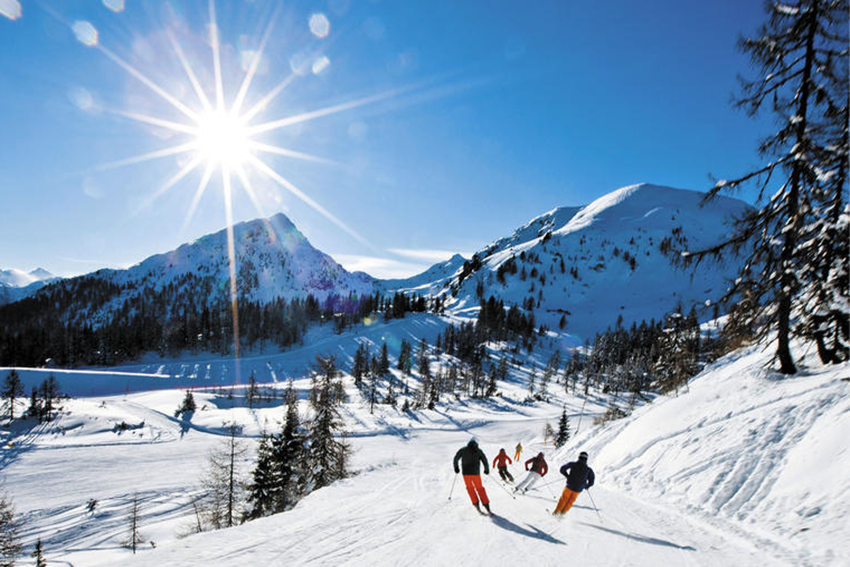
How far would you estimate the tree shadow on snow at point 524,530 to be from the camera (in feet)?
20.4

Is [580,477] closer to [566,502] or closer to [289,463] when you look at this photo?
[566,502]

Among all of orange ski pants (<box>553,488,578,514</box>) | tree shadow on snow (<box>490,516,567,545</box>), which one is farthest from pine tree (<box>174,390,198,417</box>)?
orange ski pants (<box>553,488,578,514</box>)

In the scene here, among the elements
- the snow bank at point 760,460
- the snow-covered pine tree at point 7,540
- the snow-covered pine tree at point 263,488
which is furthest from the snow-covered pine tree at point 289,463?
the snow bank at point 760,460

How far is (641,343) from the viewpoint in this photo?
116 meters

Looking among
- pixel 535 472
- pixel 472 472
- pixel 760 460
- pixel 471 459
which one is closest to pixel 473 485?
pixel 472 472

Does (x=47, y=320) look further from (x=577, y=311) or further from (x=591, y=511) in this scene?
(x=577, y=311)

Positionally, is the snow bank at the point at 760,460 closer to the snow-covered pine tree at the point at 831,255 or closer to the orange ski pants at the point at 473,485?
the snow-covered pine tree at the point at 831,255

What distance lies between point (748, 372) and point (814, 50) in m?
9.90

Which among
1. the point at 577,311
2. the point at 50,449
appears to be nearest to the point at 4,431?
the point at 50,449

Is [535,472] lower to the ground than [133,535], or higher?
higher

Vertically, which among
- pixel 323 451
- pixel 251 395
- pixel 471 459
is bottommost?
pixel 251 395

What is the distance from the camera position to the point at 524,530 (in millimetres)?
6672

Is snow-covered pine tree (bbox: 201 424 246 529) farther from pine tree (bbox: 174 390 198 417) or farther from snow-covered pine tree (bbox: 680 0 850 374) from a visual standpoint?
pine tree (bbox: 174 390 198 417)

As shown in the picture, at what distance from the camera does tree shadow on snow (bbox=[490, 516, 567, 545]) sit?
6.22 m
